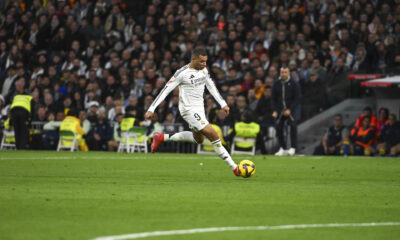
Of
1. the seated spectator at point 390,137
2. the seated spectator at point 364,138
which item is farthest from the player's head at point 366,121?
the seated spectator at point 390,137

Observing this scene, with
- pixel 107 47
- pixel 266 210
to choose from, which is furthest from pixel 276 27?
pixel 266 210

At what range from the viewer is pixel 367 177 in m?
14.0

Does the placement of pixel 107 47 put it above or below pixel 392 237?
above

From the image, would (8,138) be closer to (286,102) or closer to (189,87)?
(286,102)

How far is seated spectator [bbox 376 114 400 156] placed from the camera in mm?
22562

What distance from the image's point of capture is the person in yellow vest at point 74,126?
25.6 meters

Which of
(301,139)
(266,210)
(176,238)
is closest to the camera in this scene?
(176,238)

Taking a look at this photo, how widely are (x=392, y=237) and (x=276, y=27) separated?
21046 millimetres

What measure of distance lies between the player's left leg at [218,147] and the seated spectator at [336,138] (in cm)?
1020

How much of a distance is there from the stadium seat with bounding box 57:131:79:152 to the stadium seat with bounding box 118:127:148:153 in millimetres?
1462

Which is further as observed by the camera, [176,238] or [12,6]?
[12,6]

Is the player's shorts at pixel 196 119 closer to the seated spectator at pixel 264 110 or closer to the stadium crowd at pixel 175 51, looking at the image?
the stadium crowd at pixel 175 51

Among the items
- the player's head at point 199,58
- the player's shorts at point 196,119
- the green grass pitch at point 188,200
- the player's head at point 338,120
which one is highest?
the player's head at point 199,58

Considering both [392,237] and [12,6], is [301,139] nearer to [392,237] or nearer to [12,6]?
[12,6]
